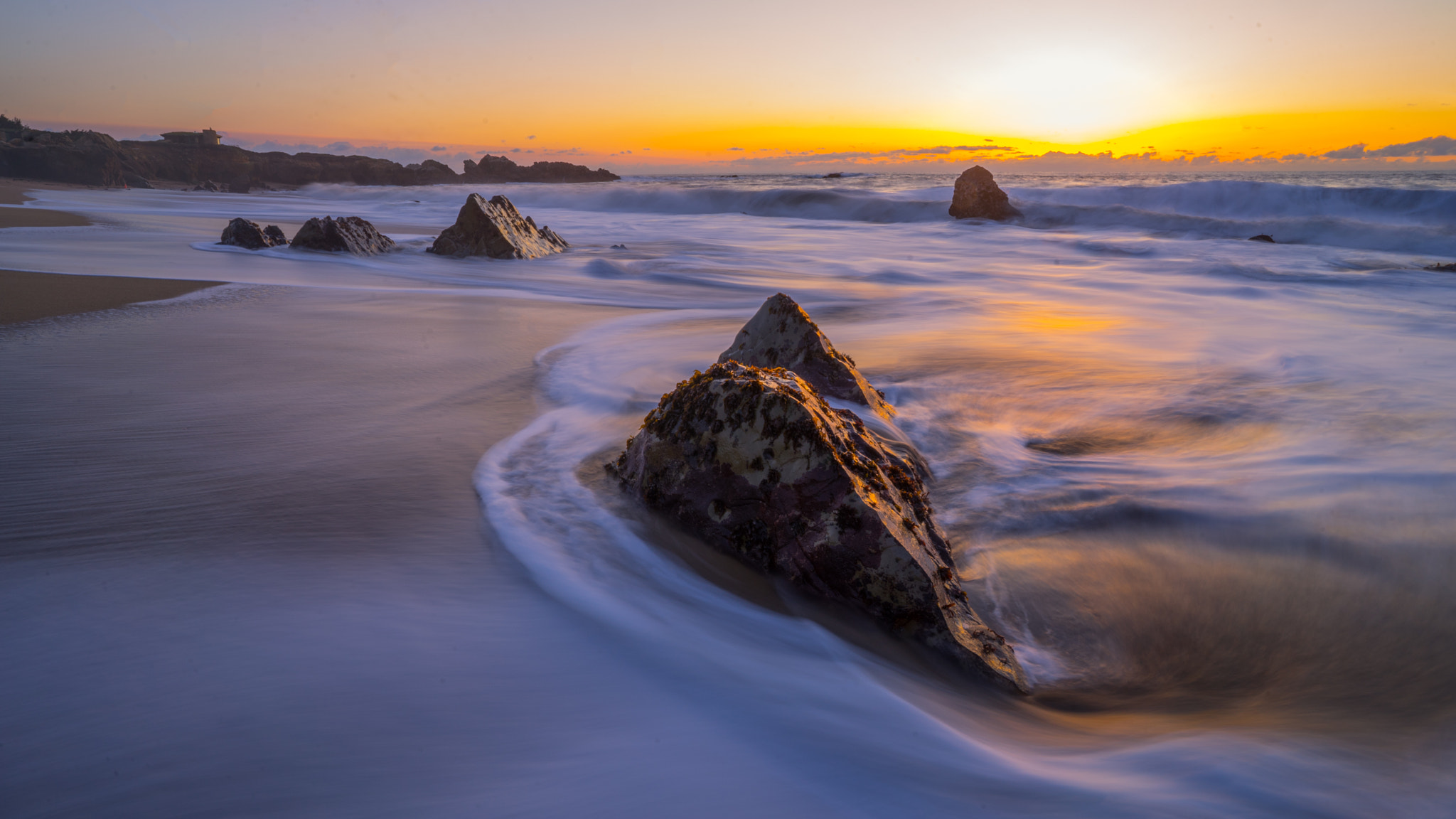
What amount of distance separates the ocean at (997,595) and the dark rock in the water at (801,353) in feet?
1.85

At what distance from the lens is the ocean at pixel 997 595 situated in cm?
154

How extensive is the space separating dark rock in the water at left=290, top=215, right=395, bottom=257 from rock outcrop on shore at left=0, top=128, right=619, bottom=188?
33.7m

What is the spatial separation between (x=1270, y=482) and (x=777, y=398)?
2.71m

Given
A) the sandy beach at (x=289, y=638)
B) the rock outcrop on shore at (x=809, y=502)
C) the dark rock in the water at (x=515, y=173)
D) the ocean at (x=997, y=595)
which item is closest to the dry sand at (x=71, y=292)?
the ocean at (x=997, y=595)

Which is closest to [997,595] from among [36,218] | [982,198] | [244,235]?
[244,235]

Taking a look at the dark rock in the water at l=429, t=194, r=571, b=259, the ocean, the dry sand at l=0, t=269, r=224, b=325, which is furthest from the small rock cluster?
the dry sand at l=0, t=269, r=224, b=325

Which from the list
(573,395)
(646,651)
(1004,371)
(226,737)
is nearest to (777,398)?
(646,651)

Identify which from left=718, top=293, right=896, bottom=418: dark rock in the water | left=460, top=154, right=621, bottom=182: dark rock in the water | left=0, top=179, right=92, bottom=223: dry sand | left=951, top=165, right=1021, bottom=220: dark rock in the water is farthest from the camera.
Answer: left=460, top=154, right=621, bottom=182: dark rock in the water

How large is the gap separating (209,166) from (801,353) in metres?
63.5

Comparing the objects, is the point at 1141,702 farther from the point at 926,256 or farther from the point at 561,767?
the point at 926,256

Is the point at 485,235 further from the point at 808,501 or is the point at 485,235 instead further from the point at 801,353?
the point at 808,501

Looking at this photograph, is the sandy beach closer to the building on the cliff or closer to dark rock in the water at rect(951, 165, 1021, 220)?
dark rock in the water at rect(951, 165, 1021, 220)

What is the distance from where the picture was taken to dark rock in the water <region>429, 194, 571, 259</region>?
10.6m

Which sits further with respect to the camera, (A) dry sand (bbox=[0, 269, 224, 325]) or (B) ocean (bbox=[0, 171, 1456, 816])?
(A) dry sand (bbox=[0, 269, 224, 325])
